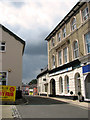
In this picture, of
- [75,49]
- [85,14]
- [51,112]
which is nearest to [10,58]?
[75,49]

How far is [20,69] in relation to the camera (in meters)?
16.7

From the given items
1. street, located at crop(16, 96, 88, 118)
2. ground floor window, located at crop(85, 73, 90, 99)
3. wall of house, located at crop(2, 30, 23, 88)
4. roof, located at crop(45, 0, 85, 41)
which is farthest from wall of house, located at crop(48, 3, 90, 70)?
street, located at crop(16, 96, 88, 118)

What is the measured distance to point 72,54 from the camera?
20.4 meters

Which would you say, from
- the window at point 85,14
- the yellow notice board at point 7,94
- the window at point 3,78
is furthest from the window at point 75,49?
the yellow notice board at point 7,94

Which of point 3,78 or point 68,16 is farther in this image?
point 68,16

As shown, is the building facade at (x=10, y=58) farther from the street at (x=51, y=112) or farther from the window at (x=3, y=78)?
the street at (x=51, y=112)

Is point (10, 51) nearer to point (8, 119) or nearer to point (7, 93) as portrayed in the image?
point (7, 93)

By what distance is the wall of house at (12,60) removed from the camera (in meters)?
16.3

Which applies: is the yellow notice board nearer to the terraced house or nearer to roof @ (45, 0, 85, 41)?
the terraced house

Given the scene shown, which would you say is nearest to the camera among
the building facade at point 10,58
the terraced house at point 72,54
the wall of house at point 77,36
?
the building facade at point 10,58

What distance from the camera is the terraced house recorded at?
17.3m

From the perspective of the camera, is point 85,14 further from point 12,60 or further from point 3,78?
point 3,78

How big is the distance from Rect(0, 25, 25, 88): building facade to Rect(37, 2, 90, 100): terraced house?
22.4 ft

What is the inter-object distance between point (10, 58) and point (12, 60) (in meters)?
0.31
